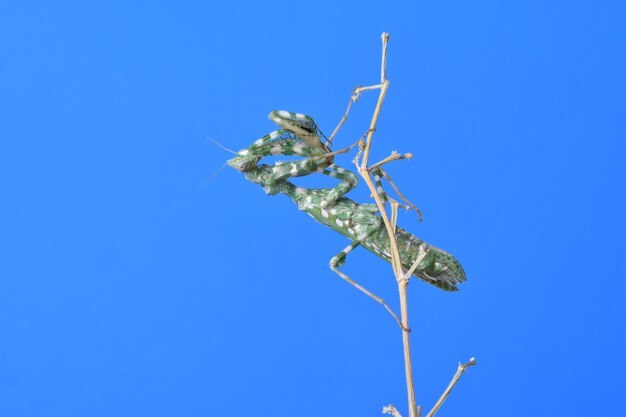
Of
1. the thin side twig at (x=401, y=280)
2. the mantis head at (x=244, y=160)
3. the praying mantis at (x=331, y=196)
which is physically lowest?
the thin side twig at (x=401, y=280)

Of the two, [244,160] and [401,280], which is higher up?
[244,160]

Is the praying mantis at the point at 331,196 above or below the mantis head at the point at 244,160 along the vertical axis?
above

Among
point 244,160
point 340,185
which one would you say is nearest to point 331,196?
point 340,185

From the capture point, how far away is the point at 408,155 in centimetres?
120

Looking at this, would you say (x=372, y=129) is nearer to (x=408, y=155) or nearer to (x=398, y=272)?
(x=408, y=155)

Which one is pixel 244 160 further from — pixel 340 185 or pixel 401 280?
pixel 401 280

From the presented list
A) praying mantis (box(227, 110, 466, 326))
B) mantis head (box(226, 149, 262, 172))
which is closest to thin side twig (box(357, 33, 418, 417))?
praying mantis (box(227, 110, 466, 326))

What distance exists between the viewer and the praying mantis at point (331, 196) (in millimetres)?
1447

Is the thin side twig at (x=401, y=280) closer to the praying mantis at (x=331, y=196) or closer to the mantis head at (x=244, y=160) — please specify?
the praying mantis at (x=331, y=196)

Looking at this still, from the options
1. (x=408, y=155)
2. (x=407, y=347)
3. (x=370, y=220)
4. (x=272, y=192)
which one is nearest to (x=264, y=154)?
(x=272, y=192)

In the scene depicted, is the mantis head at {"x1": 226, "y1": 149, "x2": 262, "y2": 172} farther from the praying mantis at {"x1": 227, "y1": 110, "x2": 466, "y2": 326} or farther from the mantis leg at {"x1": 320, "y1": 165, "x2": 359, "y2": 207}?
the mantis leg at {"x1": 320, "y1": 165, "x2": 359, "y2": 207}

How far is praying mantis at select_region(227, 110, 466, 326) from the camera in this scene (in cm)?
145

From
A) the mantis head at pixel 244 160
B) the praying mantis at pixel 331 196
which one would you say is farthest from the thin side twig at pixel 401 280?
the mantis head at pixel 244 160

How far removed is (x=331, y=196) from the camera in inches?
60.3
